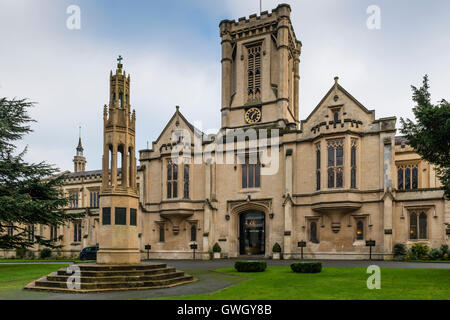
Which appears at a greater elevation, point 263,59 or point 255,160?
point 263,59

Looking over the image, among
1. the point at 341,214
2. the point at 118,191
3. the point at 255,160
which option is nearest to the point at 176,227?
the point at 255,160

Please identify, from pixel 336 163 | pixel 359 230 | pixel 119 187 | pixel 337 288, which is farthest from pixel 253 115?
pixel 337 288

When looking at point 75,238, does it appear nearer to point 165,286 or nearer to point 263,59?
point 263,59

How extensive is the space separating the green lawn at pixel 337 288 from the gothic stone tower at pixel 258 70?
2516 centimetres

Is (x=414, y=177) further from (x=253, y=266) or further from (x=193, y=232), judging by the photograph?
(x=253, y=266)

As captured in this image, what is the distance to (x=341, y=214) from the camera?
117 feet

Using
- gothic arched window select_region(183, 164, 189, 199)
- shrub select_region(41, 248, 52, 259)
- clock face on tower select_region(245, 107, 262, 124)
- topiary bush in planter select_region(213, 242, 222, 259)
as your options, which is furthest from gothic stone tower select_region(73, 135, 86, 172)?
topiary bush in planter select_region(213, 242, 222, 259)

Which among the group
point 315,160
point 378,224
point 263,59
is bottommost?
point 378,224

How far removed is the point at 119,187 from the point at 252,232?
23361mm

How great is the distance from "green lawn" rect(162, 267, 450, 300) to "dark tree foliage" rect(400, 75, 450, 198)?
14.6ft

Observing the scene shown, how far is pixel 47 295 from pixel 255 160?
91.2 feet
